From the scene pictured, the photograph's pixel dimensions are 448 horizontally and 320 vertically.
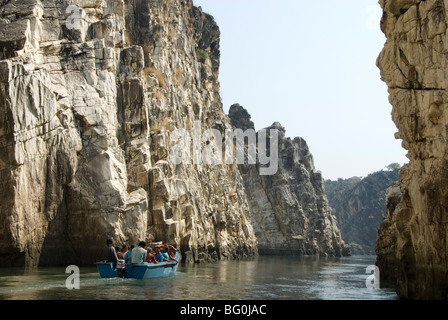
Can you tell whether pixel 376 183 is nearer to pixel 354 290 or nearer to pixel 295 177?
pixel 295 177

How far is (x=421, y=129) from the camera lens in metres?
20.4

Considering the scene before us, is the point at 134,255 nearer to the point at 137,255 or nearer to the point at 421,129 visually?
the point at 137,255

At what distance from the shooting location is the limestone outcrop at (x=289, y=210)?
99.7 m

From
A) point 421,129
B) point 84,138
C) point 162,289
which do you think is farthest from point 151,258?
point 421,129

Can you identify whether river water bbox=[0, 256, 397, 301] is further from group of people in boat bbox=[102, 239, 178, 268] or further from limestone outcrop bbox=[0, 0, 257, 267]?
limestone outcrop bbox=[0, 0, 257, 267]

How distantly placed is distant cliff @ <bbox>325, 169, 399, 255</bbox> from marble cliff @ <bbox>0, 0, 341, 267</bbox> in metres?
97.4

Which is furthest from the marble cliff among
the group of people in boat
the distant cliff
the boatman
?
the distant cliff

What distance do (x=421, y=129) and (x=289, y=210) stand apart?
266ft

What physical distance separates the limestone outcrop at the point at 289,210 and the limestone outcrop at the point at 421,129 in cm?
7698

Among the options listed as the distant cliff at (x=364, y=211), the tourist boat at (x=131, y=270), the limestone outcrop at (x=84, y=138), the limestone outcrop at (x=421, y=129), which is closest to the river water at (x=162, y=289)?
the tourist boat at (x=131, y=270)

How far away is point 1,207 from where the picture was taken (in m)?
30.3

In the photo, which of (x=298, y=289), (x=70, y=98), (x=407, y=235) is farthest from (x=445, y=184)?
(x=70, y=98)

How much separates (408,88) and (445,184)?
14.7 ft

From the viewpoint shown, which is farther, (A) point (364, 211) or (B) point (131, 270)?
(A) point (364, 211)
